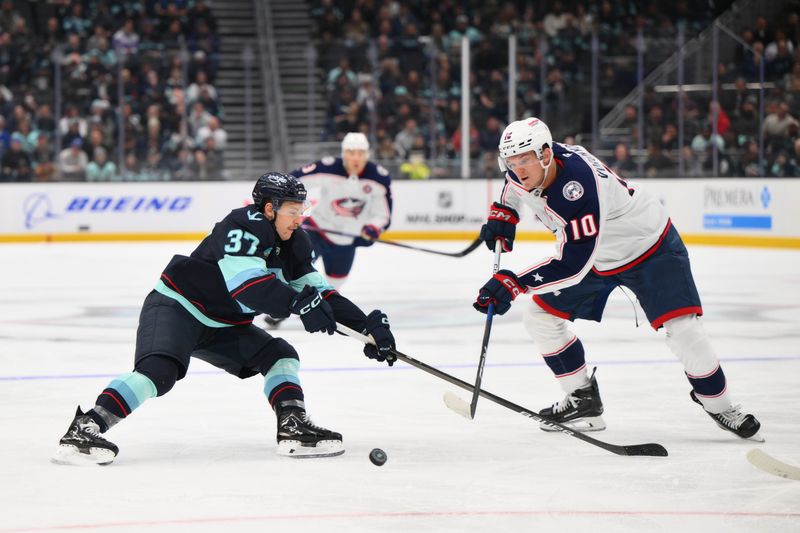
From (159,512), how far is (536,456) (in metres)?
1.23

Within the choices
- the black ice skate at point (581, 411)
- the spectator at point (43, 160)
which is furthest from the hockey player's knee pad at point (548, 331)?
the spectator at point (43, 160)

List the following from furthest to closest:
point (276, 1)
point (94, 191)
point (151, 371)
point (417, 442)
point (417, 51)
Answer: point (276, 1) < point (417, 51) < point (94, 191) < point (417, 442) < point (151, 371)

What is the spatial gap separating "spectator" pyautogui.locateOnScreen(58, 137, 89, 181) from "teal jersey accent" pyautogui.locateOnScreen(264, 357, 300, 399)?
32.6ft

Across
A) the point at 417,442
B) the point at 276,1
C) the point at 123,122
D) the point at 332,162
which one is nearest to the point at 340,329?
the point at 417,442

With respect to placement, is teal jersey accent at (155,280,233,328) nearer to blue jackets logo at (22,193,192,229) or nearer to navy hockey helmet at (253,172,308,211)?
navy hockey helmet at (253,172,308,211)

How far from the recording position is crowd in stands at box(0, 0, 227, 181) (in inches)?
525

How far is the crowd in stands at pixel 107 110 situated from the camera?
1333 cm

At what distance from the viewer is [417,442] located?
12.8 feet

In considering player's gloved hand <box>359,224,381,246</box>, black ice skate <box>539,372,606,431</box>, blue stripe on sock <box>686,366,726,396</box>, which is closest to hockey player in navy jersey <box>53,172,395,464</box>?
black ice skate <box>539,372,606,431</box>

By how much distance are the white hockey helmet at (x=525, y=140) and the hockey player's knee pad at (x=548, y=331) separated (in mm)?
612

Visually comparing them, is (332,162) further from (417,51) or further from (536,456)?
(417,51)

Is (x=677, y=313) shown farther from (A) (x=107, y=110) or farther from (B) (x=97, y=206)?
(A) (x=107, y=110)

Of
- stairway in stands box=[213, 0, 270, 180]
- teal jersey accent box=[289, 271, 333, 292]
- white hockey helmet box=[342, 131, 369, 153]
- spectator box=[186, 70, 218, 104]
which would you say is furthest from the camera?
stairway in stands box=[213, 0, 270, 180]

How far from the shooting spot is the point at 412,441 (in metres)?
3.91
